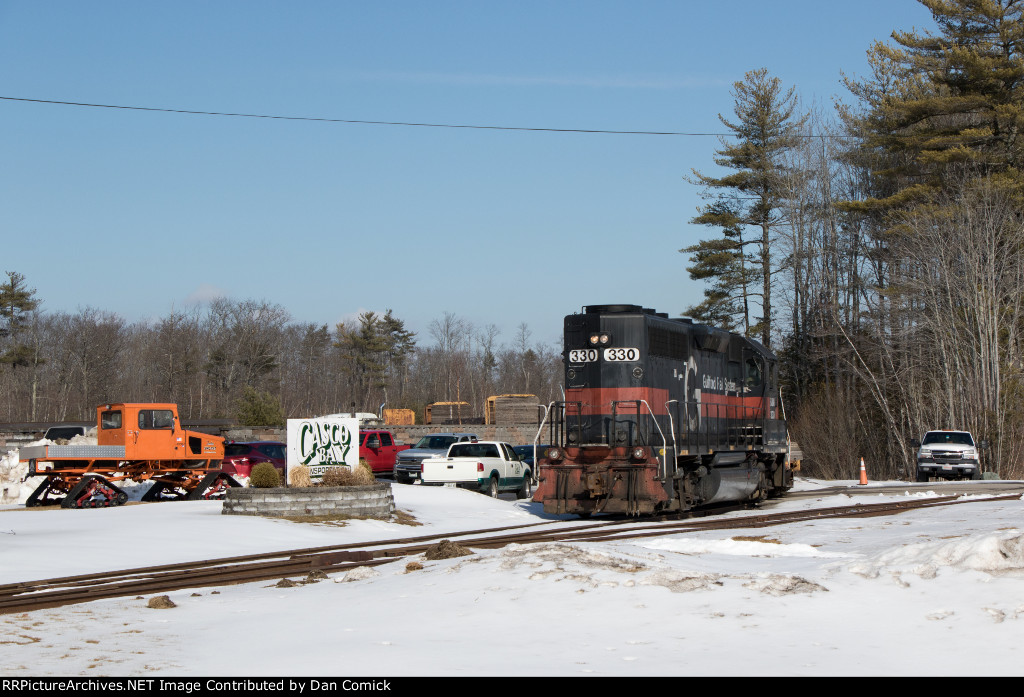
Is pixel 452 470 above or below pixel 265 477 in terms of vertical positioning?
below

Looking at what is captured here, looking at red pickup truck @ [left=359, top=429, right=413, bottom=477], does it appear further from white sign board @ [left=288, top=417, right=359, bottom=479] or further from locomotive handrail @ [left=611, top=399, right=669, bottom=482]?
locomotive handrail @ [left=611, top=399, right=669, bottom=482]

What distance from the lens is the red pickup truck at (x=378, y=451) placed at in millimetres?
34062

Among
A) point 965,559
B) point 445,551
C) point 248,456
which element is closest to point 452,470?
point 248,456

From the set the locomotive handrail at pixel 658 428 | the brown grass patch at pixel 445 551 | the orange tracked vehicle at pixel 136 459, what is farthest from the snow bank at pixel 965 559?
the orange tracked vehicle at pixel 136 459

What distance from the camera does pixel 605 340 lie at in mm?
19766

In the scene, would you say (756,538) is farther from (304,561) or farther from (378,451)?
(378,451)

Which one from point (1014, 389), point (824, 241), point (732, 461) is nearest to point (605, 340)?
point (732, 461)

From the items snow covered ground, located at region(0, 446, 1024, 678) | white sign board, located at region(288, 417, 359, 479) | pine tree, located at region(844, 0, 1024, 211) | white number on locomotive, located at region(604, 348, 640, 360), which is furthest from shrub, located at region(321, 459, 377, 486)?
pine tree, located at region(844, 0, 1024, 211)

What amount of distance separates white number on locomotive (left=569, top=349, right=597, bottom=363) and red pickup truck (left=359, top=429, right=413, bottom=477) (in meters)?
15.2

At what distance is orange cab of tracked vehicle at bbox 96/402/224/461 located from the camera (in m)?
24.5

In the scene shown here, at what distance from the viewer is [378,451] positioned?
3450 centimetres

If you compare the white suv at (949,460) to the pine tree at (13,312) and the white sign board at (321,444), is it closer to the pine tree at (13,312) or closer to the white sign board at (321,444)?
the white sign board at (321,444)

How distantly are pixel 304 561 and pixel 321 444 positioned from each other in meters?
7.98

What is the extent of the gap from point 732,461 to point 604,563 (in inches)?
495
